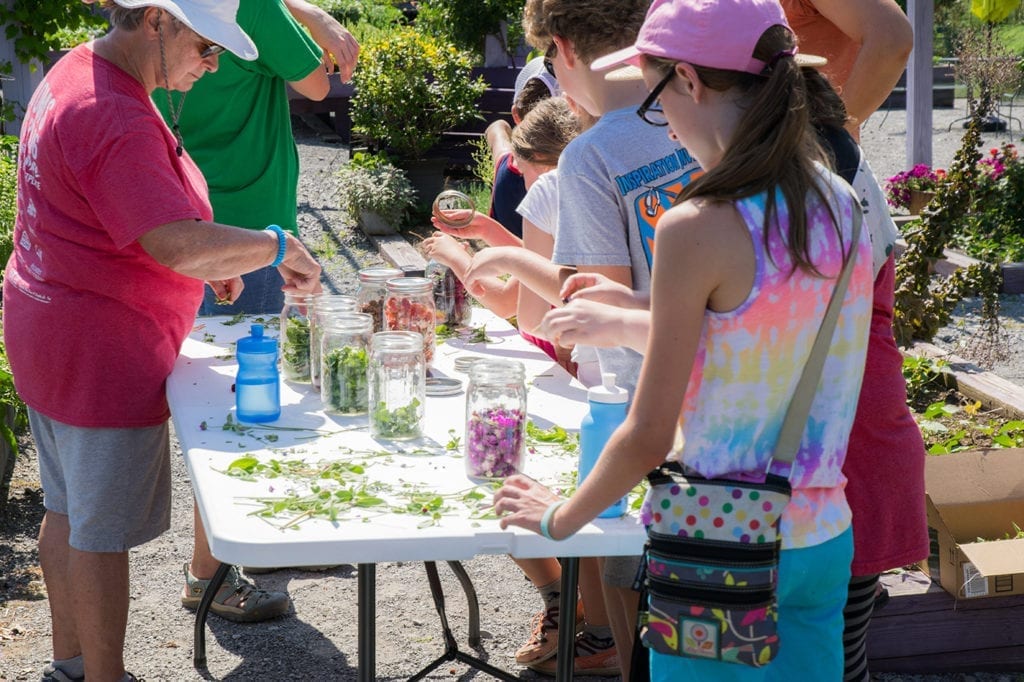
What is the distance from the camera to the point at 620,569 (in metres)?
2.60

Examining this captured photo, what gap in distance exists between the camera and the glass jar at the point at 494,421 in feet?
7.61

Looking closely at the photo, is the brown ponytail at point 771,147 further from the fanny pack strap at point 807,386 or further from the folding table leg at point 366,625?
the folding table leg at point 366,625

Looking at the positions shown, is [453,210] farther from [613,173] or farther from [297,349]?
[613,173]

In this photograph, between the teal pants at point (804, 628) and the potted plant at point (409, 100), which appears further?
the potted plant at point (409, 100)

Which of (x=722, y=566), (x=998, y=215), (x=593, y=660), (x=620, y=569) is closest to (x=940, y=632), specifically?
(x=593, y=660)

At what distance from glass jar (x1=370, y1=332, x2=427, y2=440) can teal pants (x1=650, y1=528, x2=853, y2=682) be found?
0.88 meters

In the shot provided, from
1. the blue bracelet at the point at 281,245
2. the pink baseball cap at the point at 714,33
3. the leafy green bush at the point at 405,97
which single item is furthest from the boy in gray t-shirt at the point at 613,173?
the leafy green bush at the point at 405,97

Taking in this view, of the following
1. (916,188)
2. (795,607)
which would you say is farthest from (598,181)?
(916,188)

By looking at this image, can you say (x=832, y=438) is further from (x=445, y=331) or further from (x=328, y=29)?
(x=328, y=29)

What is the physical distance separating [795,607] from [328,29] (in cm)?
268

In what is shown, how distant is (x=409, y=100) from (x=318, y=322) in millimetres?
6781

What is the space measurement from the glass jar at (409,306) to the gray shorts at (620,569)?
777 millimetres

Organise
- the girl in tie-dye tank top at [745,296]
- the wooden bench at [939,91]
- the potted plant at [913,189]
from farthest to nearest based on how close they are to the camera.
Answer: the wooden bench at [939,91] < the potted plant at [913,189] < the girl in tie-dye tank top at [745,296]

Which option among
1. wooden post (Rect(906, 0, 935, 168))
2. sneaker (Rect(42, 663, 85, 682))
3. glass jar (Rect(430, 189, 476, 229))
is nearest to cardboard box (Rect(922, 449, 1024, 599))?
glass jar (Rect(430, 189, 476, 229))
